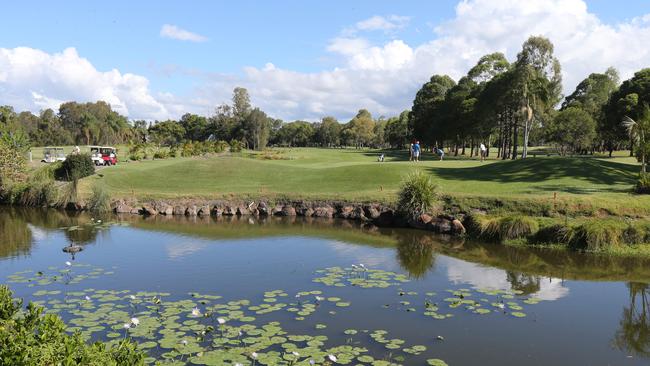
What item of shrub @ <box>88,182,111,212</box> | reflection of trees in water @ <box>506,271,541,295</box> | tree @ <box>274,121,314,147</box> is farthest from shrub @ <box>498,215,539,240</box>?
tree @ <box>274,121,314,147</box>

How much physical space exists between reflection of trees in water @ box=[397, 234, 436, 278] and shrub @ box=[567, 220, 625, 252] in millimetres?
6065

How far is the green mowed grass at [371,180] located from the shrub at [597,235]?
278 centimetres

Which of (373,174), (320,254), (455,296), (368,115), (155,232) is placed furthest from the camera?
(368,115)

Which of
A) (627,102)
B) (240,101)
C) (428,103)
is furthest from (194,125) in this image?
(627,102)

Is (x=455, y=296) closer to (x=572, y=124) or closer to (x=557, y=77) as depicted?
(x=557, y=77)

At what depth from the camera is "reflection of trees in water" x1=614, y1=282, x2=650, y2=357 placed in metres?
11.1

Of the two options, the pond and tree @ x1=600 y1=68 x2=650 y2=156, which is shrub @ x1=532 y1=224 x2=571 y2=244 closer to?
the pond

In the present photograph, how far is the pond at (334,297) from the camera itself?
10.4m

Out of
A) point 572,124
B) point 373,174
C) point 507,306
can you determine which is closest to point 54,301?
point 507,306

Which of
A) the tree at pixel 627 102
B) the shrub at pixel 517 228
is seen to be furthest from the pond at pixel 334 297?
the tree at pixel 627 102

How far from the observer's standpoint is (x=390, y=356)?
994 cm

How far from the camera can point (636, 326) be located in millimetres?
12461

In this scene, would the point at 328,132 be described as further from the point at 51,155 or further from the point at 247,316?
the point at 247,316

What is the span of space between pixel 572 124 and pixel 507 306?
210ft
